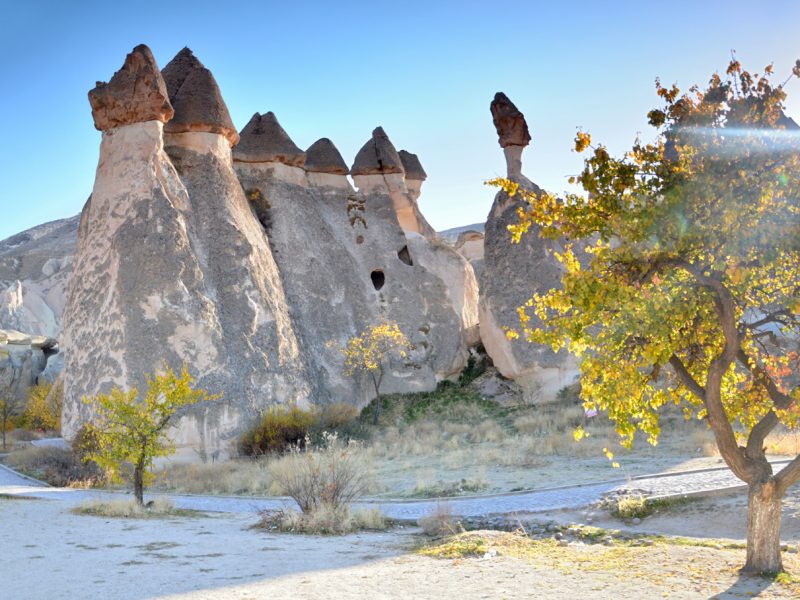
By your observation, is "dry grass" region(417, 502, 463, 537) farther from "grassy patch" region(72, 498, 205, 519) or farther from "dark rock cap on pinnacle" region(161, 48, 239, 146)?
"dark rock cap on pinnacle" region(161, 48, 239, 146)

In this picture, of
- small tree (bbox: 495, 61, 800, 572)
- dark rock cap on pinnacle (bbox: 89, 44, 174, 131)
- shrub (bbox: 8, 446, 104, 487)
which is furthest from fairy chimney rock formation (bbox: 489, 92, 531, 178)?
small tree (bbox: 495, 61, 800, 572)

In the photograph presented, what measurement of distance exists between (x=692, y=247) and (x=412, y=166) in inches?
1107

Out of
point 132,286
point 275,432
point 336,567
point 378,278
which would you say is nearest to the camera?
point 336,567

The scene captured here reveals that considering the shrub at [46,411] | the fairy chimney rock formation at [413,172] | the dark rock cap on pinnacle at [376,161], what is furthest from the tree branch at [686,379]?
the fairy chimney rock formation at [413,172]

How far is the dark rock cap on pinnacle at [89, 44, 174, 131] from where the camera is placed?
19078 millimetres

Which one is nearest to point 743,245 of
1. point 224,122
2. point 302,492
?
point 302,492

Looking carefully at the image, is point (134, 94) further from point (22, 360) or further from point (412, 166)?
point (22, 360)

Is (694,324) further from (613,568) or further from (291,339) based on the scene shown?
(291,339)

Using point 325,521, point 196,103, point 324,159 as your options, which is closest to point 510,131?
point 324,159

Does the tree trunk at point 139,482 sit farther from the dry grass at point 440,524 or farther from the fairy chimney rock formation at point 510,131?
the fairy chimney rock formation at point 510,131

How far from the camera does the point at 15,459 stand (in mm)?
19016

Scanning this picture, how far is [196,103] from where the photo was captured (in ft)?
69.7

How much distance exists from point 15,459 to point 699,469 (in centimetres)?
1557

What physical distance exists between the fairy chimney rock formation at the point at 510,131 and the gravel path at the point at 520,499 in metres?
15.5
